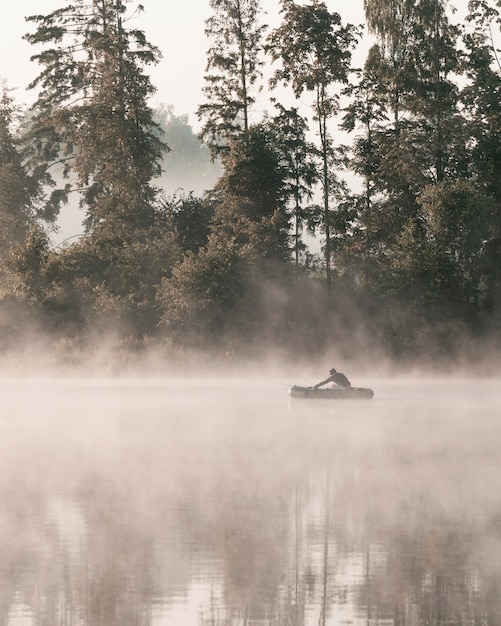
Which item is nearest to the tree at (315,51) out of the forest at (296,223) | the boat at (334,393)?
the forest at (296,223)

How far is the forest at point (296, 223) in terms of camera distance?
174 ft

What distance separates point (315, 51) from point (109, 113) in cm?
962

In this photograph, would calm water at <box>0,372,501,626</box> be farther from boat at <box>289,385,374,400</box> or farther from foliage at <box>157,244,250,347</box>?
foliage at <box>157,244,250,347</box>

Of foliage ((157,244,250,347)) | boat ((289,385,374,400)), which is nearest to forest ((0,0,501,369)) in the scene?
foliage ((157,244,250,347))

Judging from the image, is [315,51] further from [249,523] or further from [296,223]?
[249,523]

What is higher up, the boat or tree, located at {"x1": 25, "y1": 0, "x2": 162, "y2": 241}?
tree, located at {"x1": 25, "y1": 0, "x2": 162, "y2": 241}

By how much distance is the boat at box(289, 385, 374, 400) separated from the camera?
36.8 m

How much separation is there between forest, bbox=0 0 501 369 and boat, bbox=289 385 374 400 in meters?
14.1

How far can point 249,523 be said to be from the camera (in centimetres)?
1572

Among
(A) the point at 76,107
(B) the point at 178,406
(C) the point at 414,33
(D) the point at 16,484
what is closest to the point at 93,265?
(A) the point at 76,107

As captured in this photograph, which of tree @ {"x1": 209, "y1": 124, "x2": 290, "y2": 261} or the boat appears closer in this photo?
the boat

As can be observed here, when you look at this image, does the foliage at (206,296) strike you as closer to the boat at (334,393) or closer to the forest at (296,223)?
the forest at (296,223)

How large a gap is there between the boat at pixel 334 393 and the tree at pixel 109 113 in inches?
931

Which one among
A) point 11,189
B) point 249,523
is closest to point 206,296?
point 11,189
